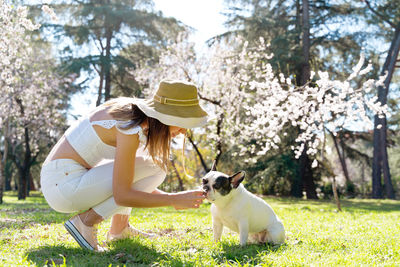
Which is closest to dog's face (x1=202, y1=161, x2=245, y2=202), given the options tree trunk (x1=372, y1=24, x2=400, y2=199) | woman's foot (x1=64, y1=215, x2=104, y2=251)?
woman's foot (x1=64, y1=215, x2=104, y2=251)

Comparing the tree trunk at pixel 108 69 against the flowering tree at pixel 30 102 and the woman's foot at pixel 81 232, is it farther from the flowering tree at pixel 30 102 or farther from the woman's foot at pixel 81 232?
the woman's foot at pixel 81 232

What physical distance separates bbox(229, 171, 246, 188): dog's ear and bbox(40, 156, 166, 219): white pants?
690 millimetres

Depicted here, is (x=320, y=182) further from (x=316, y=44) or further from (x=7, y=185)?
(x=7, y=185)

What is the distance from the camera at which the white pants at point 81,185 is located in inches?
114

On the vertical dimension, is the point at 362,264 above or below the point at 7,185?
above

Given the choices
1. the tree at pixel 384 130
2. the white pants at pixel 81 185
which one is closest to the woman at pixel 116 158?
the white pants at pixel 81 185

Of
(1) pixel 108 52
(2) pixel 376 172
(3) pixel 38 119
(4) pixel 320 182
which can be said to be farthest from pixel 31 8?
(2) pixel 376 172

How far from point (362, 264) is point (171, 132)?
162 centimetres

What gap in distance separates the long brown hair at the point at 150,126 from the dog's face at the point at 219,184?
422 millimetres

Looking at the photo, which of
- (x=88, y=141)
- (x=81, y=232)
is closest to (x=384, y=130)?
(x=88, y=141)

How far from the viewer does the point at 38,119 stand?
1600 centimetres

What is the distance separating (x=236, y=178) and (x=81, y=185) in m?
1.23

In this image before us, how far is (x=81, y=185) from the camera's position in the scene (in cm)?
291

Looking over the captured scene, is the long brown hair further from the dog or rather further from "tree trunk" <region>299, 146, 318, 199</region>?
"tree trunk" <region>299, 146, 318, 199</region>
